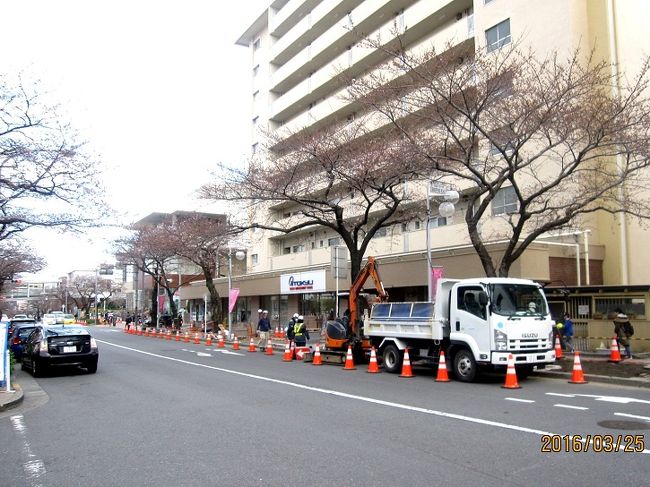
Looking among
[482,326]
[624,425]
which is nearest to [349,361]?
[482,326]

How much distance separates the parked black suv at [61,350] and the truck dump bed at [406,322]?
8.46m

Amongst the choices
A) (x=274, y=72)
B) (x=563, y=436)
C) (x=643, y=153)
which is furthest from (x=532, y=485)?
(x=274, y=72)

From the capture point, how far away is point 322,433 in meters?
8.07

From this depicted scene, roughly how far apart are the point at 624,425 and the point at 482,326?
5.47 m

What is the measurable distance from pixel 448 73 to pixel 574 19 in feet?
39.5

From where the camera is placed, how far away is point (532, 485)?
555 cm

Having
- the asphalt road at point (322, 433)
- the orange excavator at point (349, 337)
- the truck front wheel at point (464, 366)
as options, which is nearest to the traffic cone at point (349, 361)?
the orange excavator at point (349, 337)

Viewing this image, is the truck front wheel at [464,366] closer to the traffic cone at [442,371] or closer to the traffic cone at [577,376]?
the traffic cone at [442,371]

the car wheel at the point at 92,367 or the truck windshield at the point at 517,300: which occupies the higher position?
the truck windshield at the point at 517,300

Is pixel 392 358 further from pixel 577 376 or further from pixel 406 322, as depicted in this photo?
pixel 577 376

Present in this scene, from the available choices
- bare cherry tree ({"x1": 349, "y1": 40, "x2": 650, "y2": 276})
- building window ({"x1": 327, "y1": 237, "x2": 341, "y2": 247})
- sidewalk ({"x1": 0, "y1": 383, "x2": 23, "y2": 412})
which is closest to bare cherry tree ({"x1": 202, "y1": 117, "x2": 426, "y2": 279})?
bare cherry tree ({"x1": 349, "y1": 40, "x2": 650, "y2": 276})

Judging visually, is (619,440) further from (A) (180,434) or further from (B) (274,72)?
(B) (274,72)
